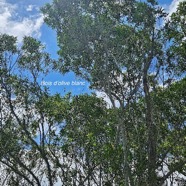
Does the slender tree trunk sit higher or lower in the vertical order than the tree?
lower

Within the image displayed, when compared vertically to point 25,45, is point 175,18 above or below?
below

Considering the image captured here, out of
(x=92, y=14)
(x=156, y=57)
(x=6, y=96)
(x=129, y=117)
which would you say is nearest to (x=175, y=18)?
(x=156, y=57)

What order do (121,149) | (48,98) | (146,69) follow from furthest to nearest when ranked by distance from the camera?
(48,98)
(146,69)
(121,149)

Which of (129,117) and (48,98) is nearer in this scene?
(129,117)

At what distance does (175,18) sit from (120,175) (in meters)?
7.33

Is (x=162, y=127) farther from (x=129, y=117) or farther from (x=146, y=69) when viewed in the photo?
(x=146, y=69)

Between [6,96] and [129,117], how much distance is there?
7370 mm

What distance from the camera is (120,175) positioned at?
1733 cm

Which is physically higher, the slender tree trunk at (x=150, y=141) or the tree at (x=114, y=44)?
the tree at (x=114, y=44)

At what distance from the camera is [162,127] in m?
20.6

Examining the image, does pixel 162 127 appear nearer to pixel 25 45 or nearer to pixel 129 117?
pixel 129 117

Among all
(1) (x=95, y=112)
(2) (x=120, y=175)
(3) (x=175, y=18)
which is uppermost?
(3) (x=175, y=18)

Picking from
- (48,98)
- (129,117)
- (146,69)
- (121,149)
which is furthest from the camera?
(48,98)

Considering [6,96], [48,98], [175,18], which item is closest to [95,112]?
[48,98]
